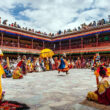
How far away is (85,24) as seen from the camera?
846 inches

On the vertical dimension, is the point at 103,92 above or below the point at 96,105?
above

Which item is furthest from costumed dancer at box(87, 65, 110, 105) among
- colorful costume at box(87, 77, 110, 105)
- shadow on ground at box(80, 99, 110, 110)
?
shadow on ground at box(80, 99, 110, 110)

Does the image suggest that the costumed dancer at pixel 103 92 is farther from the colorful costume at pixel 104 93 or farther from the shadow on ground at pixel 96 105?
the shadow on ground at pixel 96 105

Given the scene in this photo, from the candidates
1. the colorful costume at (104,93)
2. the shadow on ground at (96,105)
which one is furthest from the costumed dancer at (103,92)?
the shadow on ground at (96,105)

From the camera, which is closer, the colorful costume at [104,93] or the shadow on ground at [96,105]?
the shadow on ground at [96,105]

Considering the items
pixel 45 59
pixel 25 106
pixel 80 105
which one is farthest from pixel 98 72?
pixel 45 59

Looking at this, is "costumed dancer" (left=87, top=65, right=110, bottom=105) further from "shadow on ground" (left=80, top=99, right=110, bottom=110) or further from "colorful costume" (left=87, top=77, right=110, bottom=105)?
"shadow on ground" (left=80, top=99, right=110, bottom=110)

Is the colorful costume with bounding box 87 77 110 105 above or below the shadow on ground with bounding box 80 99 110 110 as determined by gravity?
above

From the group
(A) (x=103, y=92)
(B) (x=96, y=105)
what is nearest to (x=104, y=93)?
(A) (x=103, y=92)

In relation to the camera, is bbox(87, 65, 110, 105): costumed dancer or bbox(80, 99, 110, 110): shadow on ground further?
bbox(87, 65, 110, 105): costumed dancer

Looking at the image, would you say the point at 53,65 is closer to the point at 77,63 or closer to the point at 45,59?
the point at 45,59

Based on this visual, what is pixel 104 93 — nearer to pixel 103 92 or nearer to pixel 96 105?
pixel 103 92

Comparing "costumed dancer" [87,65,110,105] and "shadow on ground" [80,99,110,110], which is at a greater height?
"costumed dancer" [87,65,110,105]

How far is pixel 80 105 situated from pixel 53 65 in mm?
13359
